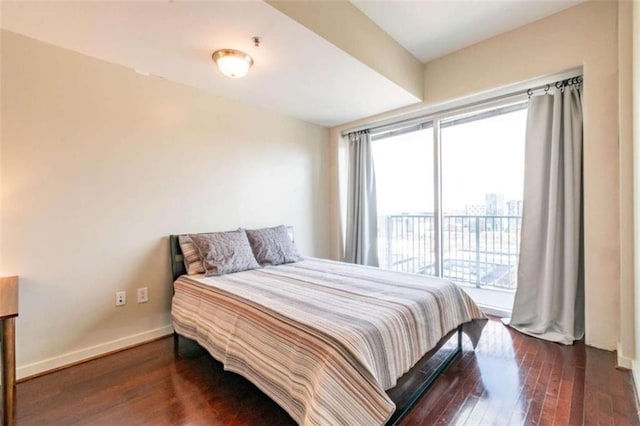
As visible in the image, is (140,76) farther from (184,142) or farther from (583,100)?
(583,100)

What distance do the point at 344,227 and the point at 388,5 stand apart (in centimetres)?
269

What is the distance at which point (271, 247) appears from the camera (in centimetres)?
296

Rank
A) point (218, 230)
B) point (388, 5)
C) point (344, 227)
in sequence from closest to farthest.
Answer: point (388, 5)
point (218, 230)
point (344, 227)

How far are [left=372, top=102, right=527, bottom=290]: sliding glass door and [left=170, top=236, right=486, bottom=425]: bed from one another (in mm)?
1588

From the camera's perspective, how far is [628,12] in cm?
194

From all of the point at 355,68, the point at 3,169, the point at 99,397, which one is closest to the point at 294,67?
the point at 355,68

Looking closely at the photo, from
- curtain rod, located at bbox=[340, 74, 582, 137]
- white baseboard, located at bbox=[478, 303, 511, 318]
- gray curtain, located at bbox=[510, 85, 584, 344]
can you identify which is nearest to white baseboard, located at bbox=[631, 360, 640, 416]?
gray curtain, located at bbox=[510, 85, 584, 344]

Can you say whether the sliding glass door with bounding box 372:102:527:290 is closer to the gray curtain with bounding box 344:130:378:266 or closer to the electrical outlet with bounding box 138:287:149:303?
the gray curtain with bounding box 344:130:378:266

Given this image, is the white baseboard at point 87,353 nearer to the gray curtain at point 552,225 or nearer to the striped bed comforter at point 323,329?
the striped bed comforter at point 323,329

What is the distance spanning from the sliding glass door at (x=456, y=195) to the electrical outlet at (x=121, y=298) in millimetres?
3035

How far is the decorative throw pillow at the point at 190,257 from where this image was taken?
2523mm

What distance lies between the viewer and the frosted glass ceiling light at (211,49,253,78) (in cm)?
212

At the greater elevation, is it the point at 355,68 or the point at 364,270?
the point at 355,68

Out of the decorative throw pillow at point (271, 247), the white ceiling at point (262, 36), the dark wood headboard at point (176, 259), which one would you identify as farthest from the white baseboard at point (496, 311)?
the dark wood headboard at point (176, 259)
